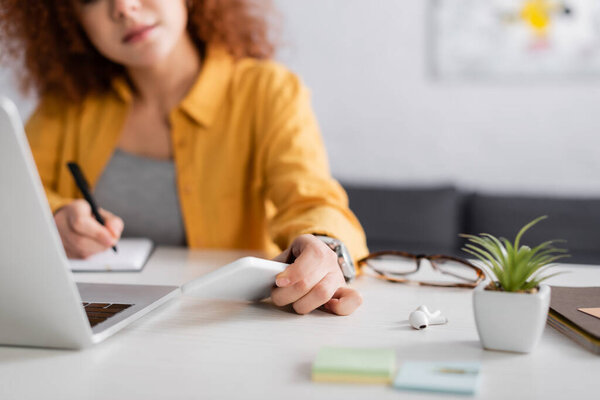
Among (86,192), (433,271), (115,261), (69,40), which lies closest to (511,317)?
(433,271)

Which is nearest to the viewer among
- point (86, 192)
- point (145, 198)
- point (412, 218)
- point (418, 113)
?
point (86, 192)

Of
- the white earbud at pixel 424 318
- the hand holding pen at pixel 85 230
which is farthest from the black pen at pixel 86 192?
the white earbud at pixel 424 318

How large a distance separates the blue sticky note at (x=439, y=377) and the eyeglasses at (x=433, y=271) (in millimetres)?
345

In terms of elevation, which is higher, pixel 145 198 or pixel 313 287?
pixel 313 287

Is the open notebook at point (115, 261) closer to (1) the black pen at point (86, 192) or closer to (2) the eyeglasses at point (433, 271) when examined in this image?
(1) the black pen at point (86, 192)

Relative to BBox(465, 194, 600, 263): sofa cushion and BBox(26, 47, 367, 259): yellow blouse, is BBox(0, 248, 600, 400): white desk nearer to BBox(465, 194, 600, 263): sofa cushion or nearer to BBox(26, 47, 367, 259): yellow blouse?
BBox(26, 47, 367, 259): yellow blouse

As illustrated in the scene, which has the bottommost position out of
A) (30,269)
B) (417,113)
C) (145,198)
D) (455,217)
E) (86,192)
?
(455,217)

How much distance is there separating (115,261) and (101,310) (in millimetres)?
326

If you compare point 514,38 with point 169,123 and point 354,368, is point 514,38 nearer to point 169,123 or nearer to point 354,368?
point 169,123

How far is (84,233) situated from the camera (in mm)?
1057

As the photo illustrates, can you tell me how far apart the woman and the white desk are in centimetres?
38

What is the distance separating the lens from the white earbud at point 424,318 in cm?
66

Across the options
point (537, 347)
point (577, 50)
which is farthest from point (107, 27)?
point (577, 50)

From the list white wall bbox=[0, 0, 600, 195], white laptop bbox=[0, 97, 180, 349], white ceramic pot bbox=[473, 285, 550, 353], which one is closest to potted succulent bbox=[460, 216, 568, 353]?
white ceramic pot bbox=[473, 285, 550, 353]
